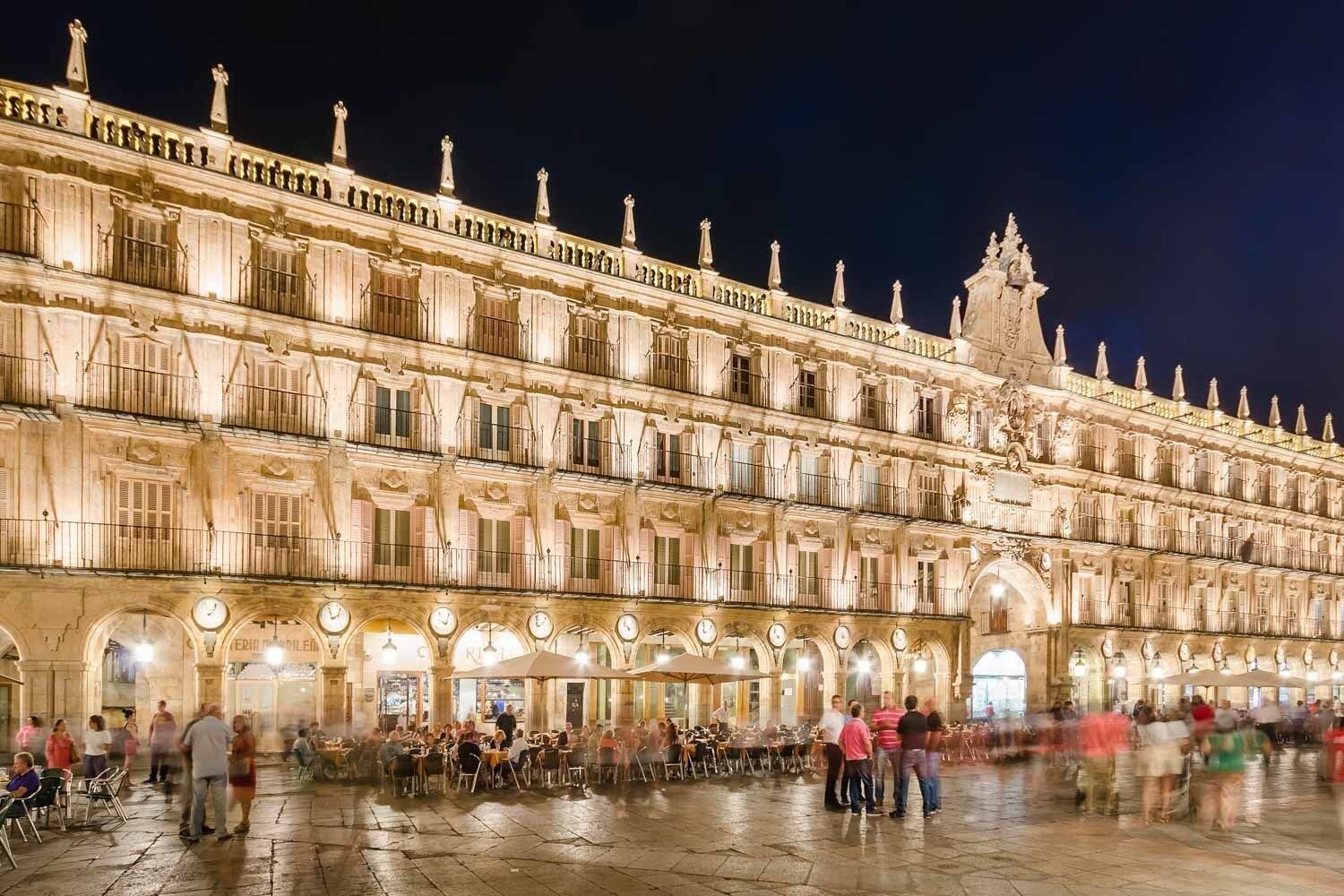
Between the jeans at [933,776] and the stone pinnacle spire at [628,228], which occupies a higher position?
the stone pinnacle spire at [628,228]

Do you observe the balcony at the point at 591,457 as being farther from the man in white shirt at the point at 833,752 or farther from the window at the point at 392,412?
the man in white shirt at the point at 833,752

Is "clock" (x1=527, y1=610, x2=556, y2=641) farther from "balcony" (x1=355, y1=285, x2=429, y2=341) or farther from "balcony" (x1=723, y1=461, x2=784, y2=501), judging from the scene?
"balcony" (x1=355, y1=285, x2=429, y2=341)

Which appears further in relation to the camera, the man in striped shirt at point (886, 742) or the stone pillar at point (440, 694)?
the stone pillar at point (440, 694)

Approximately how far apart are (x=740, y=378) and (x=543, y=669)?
15.2m

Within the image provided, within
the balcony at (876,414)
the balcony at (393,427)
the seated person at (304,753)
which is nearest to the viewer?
the seated person at (304,753)

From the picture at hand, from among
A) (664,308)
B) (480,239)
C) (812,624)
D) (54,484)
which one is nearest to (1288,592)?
(812,624)

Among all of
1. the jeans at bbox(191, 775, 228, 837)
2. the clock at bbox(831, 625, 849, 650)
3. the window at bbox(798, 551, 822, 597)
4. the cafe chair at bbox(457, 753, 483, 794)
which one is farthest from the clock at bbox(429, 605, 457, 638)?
the clock at bbox(831, 625, 849, 650)

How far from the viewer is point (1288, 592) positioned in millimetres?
56000

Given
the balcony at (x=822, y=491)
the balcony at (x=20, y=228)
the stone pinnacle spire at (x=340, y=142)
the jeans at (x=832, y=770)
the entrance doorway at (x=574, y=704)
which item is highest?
the stone pinnacle spire at (x=340, y=142)

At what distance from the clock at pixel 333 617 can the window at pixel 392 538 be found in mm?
1643

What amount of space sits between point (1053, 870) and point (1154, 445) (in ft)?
135

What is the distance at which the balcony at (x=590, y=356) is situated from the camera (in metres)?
31.7

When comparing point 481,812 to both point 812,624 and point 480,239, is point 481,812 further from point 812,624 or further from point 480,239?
point 812,624

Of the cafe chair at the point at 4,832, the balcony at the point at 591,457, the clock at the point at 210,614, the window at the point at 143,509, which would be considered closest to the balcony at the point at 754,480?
the balcony at the point at 591,457
